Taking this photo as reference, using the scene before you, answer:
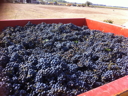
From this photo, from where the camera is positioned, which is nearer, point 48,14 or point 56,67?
point 56,67

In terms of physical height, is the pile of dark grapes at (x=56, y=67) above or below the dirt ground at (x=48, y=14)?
below

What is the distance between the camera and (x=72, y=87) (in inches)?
47.7

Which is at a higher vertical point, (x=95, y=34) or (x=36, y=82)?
(x=95, y=34)

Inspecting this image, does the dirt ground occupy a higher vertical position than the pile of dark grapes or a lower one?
higher

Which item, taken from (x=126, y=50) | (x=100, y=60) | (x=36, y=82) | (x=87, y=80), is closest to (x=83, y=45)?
(x=100, y=60)

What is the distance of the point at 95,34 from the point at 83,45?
0.65 m

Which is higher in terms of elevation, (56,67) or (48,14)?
(48,14)

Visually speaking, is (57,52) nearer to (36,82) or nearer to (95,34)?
(36,82)

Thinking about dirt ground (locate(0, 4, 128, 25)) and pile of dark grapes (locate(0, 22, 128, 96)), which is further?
dirt ground (locate(0, 4, 128, 25))

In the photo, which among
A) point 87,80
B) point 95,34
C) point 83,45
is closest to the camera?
point 87,80

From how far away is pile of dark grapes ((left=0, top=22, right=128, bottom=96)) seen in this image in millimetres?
1152

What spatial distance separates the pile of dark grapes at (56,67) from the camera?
115 cm

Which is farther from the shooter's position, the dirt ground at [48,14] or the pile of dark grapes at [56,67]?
the dirt ground at [48,14]

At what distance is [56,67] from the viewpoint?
4.22ft
